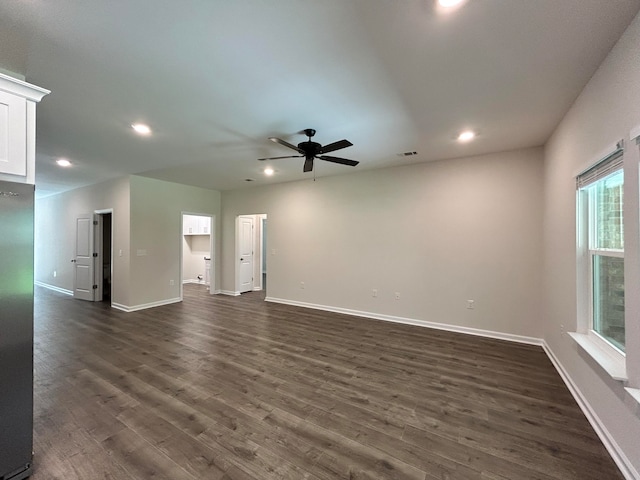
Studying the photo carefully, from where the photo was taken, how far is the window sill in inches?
65.0

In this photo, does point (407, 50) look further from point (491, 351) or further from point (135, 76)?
point (491, 351)

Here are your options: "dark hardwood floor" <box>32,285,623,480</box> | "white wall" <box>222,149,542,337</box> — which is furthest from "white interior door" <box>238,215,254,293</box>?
"dark hardwood floor" <box>32,285,623,480</box>

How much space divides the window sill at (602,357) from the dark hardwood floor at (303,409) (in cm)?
56

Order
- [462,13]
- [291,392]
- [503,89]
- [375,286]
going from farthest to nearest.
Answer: [375,286] → [291,392] → [503,89] → [462,13]

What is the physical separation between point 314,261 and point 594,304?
416 centimetres

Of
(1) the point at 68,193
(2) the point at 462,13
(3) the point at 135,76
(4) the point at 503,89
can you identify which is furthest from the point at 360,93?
(1) the point at 68,193

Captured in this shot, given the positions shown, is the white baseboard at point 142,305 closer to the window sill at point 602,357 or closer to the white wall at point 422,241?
the white wall at point 422,241

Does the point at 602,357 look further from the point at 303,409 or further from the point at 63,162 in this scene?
the point at 63,162

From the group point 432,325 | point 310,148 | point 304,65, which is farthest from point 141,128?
point 432,325

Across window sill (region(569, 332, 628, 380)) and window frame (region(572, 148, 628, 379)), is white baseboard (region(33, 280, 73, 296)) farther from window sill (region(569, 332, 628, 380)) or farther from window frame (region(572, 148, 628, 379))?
window frame (region(572, 148, 628, 379))

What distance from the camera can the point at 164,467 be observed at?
1.62 m

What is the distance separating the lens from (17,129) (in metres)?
1.55

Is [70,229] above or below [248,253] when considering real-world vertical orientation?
above

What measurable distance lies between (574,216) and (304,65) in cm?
276
